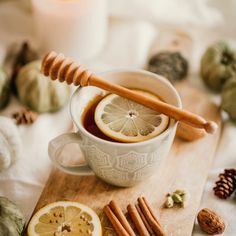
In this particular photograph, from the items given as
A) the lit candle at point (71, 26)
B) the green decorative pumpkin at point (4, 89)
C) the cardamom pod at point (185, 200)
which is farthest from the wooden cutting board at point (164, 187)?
the lit candle at point (71, 26)

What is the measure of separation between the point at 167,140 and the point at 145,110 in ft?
0.29

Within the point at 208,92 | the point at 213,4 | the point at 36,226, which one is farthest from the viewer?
the point at 213,4

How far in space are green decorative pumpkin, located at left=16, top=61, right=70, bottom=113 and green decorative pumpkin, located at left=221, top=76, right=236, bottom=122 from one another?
379mm

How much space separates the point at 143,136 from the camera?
0.89 m

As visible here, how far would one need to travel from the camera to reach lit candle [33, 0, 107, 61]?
1243mm

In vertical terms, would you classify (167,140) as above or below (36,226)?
above

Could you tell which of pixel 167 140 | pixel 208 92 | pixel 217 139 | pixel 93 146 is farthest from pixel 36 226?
pixel 208 92

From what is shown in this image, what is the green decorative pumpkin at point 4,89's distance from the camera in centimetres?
115

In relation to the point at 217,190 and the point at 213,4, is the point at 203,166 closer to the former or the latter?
the point at 217,190

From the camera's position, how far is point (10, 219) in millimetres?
859

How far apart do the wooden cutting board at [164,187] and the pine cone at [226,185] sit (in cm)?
3

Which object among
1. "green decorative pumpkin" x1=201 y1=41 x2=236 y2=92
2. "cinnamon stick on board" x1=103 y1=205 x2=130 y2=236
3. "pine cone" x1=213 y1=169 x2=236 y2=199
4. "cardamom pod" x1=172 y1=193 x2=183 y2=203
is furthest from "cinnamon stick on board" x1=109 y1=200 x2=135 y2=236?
"green decorative pumpkin" x1=201 y1=41 x2=236 y2=92

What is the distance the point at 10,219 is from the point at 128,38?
724 millimetres

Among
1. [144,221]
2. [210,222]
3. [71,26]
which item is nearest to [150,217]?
[144,221]
